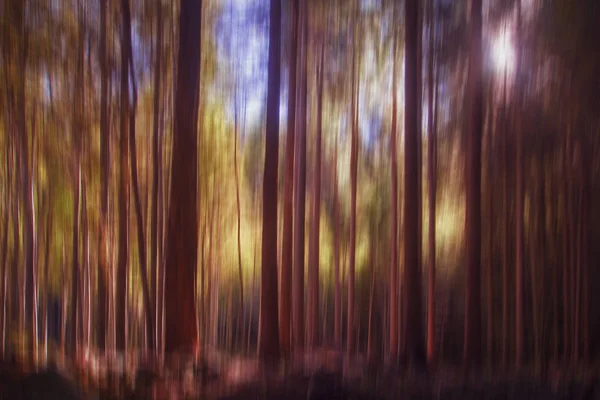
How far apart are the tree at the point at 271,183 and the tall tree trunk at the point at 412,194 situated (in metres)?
0.63

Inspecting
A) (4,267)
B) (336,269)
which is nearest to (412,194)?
(336,269)

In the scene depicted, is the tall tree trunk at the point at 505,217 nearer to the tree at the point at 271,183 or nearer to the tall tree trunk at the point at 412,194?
the tall tree trunk at the point at 412,194

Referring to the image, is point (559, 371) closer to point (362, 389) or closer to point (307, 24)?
point (362, 389)

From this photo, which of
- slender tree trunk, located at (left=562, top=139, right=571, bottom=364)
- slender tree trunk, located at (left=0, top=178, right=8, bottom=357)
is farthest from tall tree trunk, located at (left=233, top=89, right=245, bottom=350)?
slender tree trunk, located at (left=562, top=139, right=571, bottom=364)

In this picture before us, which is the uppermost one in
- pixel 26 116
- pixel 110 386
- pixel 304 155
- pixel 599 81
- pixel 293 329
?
pixel 599 81

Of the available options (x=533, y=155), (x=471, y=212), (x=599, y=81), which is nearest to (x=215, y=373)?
(x=471, y=212)

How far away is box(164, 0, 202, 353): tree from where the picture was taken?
2.54 m

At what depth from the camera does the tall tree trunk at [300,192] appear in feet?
8.36

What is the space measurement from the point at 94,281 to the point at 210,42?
1.33m

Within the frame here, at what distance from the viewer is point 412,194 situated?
2572mm

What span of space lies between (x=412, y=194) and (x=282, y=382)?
107 cm

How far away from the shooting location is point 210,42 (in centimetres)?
260

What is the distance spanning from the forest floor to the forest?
20 millimetres

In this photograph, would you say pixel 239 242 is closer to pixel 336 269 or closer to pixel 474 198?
pixel 336 269
